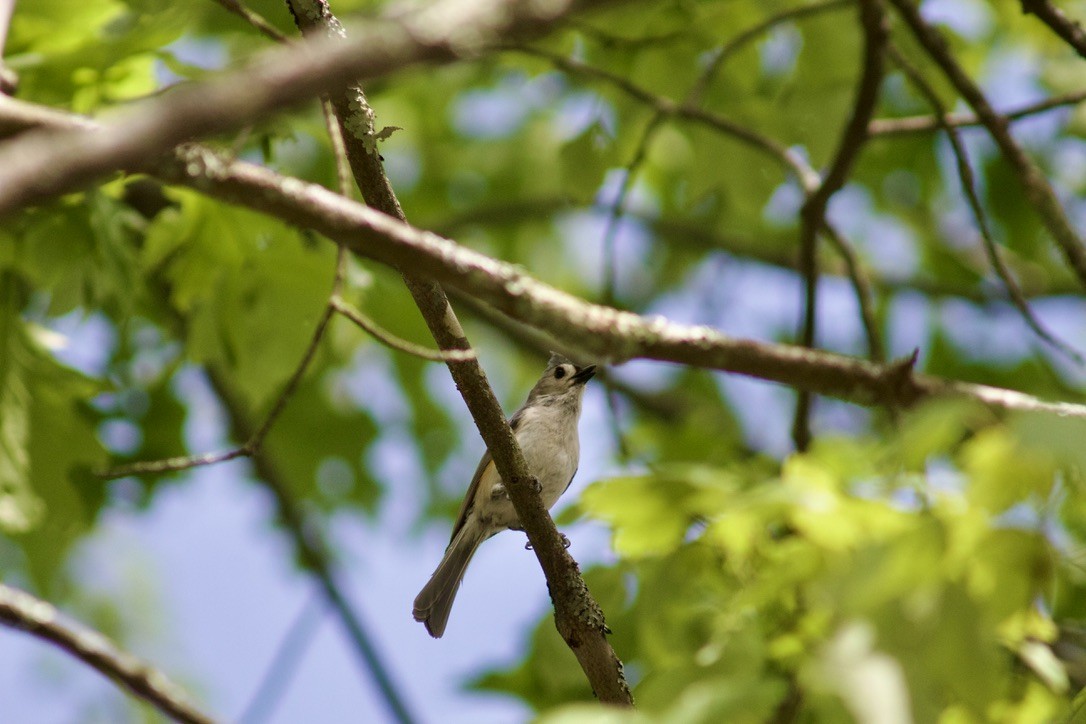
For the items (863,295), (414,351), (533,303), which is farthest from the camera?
(863,295)

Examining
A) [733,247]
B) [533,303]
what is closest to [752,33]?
[733,247]

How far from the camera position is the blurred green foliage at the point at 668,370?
2.00 metres

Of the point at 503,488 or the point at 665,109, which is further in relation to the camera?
the point at 503,488

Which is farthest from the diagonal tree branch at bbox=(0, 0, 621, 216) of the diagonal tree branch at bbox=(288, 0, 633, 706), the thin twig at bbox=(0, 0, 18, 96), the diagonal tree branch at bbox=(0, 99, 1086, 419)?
the thin twig at bbox=(0, 0, 18, 96)

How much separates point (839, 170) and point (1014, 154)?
33.8 inches

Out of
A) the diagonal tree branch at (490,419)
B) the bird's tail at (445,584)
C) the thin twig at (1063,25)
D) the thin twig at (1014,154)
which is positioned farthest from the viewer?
the bird's tail at (445,584)

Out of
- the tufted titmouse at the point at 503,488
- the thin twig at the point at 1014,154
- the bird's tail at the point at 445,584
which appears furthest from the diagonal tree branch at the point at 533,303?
the bird's tail at the point at 445,584

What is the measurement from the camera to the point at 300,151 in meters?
8.84

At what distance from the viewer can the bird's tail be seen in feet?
21.1

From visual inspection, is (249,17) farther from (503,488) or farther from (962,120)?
(962,120)

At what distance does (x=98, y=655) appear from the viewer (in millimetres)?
3738

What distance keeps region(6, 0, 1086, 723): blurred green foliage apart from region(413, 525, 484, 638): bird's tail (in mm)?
913

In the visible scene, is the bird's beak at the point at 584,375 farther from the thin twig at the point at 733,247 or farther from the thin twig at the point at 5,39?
the thin twig at the point at 5,39

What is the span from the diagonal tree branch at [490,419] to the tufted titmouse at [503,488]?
229cm
